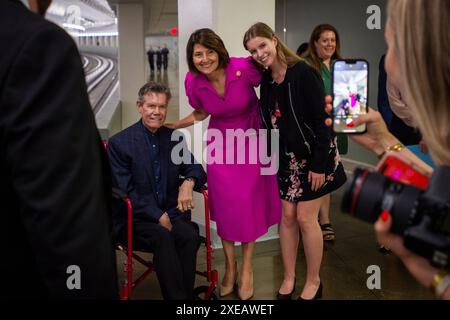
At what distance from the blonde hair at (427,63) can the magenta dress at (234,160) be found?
1.80 metres

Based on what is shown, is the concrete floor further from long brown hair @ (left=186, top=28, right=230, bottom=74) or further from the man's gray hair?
long brown hair @ (left=186, top=28, right=230, bottom=74)

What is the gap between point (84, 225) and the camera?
880 millimetres

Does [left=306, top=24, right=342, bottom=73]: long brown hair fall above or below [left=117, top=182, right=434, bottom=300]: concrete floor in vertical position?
above

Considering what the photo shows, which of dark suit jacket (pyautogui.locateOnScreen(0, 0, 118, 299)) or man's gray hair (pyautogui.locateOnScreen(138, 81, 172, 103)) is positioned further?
man's gray hair (pyautogui.locateOnScreen(138, 81, 172, 103))

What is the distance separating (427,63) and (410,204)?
0.28 metres

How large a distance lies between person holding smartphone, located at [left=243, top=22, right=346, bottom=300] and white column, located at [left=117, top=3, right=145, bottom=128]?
8.17 meters

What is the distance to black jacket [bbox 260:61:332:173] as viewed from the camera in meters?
2.55

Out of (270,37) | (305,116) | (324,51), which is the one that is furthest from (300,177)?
(324,51)

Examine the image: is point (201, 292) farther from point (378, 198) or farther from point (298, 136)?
point (378, 198)

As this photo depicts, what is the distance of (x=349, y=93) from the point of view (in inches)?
66.9

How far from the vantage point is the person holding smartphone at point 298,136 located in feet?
8.43

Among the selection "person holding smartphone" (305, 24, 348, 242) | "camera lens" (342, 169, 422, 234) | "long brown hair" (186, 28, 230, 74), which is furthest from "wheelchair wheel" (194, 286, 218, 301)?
"camera lens" (342, 169, 422, 234)

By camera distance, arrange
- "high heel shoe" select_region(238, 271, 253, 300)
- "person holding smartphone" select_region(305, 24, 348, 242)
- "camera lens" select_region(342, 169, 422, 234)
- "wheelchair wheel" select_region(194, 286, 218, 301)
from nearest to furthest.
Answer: "camera lens" select_region(342, 169, 422, 234) → "wheelchair wheel" select_region(194, 286, 218, 301) → "high heel shoe" select_region(238, 271, 253, 300) → "person holding smartphone" select_region(305, 24, 348, 242)

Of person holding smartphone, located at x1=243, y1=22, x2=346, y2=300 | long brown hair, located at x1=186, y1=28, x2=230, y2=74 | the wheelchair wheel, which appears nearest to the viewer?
person holding smartphone, located at x1=243, y1=22, x2=346, y2=300
